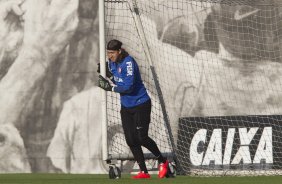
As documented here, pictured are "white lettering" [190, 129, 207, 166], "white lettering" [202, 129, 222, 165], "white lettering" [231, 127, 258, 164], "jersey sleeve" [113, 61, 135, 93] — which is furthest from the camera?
"white lettering" [190, 129, 207, 166]

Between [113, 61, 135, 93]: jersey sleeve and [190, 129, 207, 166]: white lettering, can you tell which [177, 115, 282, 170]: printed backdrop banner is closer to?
[190, 129, 207, 166]: white lettering

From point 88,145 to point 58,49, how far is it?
5.13 feet

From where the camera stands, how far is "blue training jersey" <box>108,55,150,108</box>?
9.87 metres

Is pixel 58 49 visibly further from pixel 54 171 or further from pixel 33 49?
pixel 54 171

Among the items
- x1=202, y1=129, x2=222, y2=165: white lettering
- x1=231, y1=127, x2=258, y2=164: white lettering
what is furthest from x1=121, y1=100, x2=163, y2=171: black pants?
x1=231, y1=127, x2=258, y2=164: white lettering

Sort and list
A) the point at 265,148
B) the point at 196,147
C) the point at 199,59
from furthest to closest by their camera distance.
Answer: the point at 199,59, the point at 196,147, the point at 265,148

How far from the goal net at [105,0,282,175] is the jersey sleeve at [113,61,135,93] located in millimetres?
1673

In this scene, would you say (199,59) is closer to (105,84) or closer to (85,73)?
(85,73)

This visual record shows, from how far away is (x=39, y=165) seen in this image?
43.9ft

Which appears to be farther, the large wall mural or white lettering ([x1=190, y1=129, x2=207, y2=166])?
the large wall mural

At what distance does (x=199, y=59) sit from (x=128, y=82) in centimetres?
293

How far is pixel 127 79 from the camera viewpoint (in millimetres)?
9867

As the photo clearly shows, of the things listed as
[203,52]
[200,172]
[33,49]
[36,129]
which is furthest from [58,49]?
[200,172]

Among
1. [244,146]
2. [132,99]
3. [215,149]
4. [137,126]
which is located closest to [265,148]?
[244,146]
